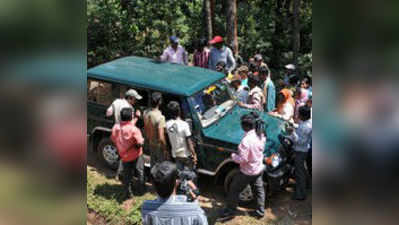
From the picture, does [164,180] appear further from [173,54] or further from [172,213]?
[173,54]

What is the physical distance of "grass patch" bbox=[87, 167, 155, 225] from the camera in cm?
564

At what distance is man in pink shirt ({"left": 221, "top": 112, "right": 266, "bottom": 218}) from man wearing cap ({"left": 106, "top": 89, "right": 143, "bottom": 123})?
1.85 m

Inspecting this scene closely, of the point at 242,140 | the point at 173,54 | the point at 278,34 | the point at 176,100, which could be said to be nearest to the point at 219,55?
the point at 173,54

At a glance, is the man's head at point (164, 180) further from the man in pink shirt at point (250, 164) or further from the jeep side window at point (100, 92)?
the jeep side window at point (100, 92)

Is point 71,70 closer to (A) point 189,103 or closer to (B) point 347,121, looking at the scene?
(B) point 347,121

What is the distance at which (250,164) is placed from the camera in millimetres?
5066

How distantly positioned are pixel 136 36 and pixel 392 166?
1292 centimetres

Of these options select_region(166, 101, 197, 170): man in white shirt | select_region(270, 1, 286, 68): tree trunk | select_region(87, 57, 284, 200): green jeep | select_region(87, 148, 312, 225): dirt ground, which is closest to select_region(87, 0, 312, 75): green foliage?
select_region(270, 1, 286, 68): tree trunk

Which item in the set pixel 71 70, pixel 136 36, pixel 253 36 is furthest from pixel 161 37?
pixel 71 70

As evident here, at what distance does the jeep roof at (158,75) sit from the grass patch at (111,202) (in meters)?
1.69

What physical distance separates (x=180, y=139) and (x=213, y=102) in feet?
3.62

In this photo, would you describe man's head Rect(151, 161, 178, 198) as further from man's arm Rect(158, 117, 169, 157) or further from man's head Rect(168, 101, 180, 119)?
man's arm Rect(158, 117, 169, 157)

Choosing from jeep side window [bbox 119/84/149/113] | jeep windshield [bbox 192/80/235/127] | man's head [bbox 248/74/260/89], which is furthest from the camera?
man's head [bbox 248/74/260/89]

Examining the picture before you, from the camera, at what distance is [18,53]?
103 cm
